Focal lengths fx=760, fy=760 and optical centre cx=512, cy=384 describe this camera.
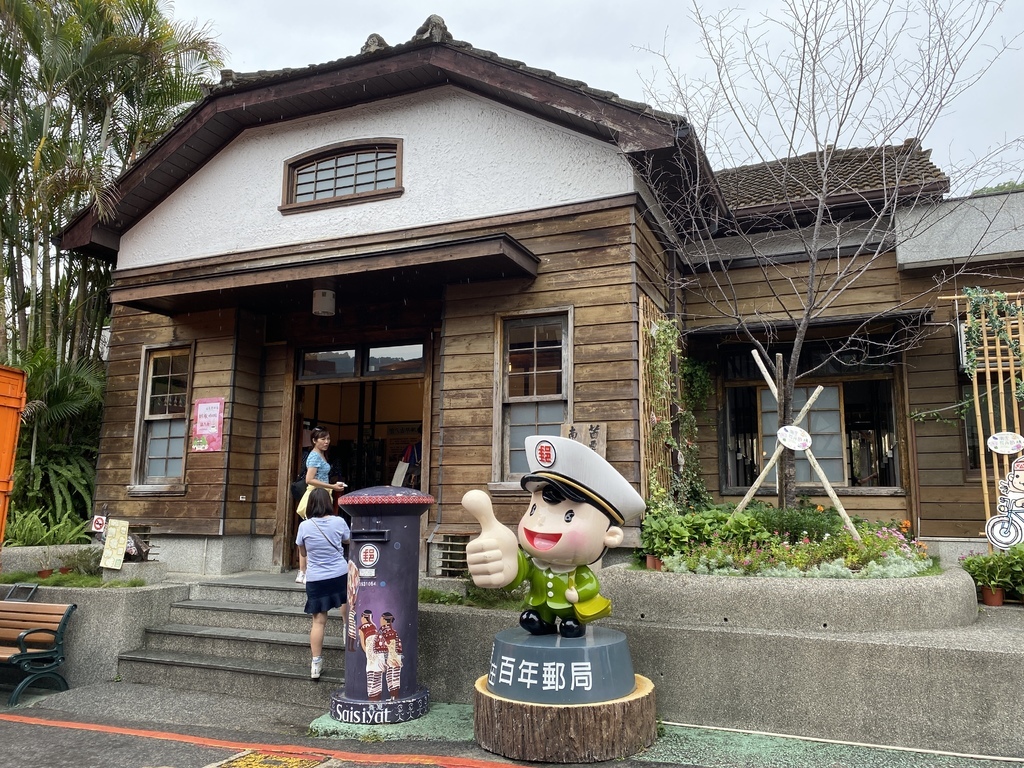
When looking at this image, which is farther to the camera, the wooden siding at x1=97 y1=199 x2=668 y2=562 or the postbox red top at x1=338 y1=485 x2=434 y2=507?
the wooden siding at x1=97 y1=199 x2=668 y2=562

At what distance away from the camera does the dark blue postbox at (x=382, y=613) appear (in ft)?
18.1

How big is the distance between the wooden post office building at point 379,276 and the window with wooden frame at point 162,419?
0.03 m

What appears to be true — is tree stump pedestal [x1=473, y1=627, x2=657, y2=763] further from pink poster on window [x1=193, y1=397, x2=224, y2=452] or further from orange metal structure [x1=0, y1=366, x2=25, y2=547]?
pink poster on window [x1=193, y1=397, x2=224, y2=452]

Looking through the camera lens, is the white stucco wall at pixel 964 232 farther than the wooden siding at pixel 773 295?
No

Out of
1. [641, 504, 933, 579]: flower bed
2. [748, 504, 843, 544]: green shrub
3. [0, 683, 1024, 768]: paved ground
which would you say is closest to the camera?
[0, 683, 1024, 768]: paved ground

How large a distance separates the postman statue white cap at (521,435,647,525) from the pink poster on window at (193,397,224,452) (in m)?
5.97

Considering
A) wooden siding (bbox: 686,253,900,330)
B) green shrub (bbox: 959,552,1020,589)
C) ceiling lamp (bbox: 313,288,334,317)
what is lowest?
green shrub (bbox: 959,552,1020,589)

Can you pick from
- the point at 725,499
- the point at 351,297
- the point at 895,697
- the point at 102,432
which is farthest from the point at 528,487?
the point at 102,432

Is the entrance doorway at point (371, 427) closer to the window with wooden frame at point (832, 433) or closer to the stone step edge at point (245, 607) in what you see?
the stone step edge at point (245, 607)

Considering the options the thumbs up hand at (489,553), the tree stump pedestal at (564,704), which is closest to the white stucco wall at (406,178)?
the thumbs up hand at (489,553)

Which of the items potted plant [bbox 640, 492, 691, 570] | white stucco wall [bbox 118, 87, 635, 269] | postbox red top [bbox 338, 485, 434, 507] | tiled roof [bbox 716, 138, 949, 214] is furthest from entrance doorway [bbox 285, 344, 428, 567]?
tiled roof [bbox 716, 138, 949, 214]

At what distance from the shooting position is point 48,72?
1146 centimetres

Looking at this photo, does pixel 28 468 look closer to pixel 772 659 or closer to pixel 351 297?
pixel 351 297

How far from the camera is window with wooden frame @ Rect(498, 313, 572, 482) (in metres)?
8.23
